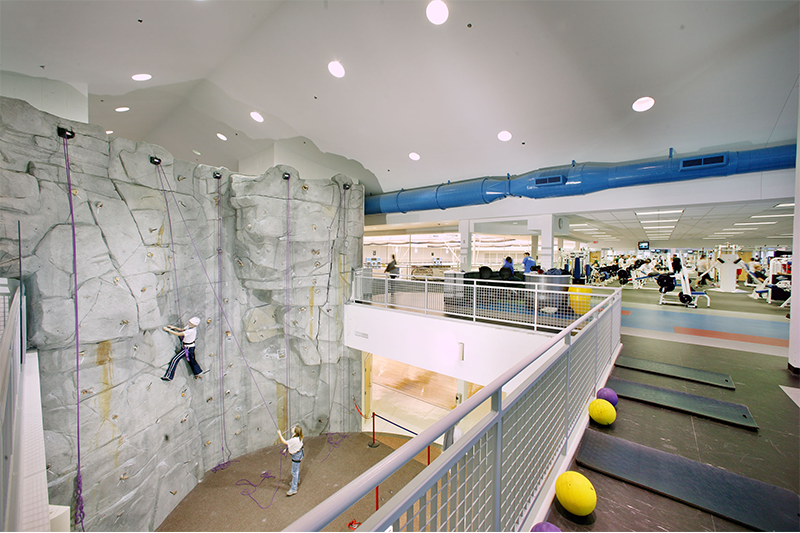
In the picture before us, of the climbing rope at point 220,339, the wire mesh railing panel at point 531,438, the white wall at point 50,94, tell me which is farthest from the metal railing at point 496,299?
the white wall at point 50,94

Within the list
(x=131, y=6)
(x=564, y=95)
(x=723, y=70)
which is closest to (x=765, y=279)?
(x=723, y=70)

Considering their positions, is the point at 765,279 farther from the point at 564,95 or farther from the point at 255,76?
the point at 255,76

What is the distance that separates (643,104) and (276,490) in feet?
27.5

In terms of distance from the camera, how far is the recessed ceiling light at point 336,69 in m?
5.49

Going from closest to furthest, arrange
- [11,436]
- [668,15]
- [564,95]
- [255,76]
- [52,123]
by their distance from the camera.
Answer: [11,436] → [668,15] → [52,123] → [564,95] → [255,76]

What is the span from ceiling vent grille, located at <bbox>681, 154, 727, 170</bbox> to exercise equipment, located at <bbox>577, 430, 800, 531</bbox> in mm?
5723

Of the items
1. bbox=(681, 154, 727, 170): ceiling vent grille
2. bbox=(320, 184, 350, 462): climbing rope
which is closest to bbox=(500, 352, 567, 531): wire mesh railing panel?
bbox=(681, 154, 727, 170): ceiling vent grille

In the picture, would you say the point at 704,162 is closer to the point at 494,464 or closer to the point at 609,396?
the point at 609,396

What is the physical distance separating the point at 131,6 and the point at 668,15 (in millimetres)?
6964

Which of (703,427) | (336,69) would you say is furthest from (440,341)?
(336,69)

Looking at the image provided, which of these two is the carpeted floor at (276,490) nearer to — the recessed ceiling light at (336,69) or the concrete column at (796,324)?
the concrete column at (796,324)

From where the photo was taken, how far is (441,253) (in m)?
21.3

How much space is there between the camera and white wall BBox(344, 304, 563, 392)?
5160mm

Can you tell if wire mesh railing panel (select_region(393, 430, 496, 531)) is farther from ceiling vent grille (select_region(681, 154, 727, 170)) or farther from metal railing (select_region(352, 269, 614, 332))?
ceiling vent grille (select_region(681, 154, 727, 170))
